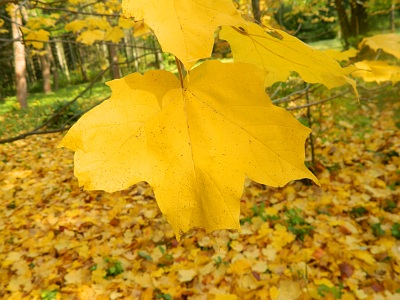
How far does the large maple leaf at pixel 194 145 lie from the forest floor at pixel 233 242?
1.19 metres

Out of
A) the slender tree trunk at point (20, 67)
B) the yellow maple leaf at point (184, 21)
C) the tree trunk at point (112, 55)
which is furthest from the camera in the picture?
the slender tree trunk at point (20, 67)

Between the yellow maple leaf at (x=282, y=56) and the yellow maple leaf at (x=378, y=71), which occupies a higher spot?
the yellow maple leaf at (x=282, y=56)

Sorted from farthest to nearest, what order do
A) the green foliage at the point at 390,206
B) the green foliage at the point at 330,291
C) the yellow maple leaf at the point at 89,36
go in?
the yellow maple leaf at the point at 89,36 < the green foliage at the point at 390,206 < the green foliage at the point at 330,291

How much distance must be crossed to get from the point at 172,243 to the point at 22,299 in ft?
3.95

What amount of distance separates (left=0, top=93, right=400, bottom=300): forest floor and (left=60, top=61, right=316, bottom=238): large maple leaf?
1191mm

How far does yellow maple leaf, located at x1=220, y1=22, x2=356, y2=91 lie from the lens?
0.54 metres

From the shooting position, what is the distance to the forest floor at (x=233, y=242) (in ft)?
7.14

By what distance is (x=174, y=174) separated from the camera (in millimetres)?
514

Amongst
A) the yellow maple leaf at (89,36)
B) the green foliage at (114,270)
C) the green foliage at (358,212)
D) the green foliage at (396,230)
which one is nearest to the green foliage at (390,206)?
the green foliage at (358,212)

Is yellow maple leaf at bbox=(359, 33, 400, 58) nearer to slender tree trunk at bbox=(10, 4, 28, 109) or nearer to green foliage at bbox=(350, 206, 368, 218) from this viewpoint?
green foliage at bbox=(350, 206, 368, 218)

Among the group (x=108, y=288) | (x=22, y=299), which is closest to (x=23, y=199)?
(x=22, y=299)

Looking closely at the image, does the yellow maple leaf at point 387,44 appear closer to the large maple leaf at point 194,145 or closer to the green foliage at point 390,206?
the large maple leaf at point 194,145

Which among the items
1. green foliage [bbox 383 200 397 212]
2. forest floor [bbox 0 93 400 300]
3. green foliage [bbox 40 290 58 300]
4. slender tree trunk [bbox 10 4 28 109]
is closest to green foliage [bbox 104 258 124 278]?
forest floor [bbox 0 93 400 300]

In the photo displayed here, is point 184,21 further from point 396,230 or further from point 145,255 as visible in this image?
point 396,230
